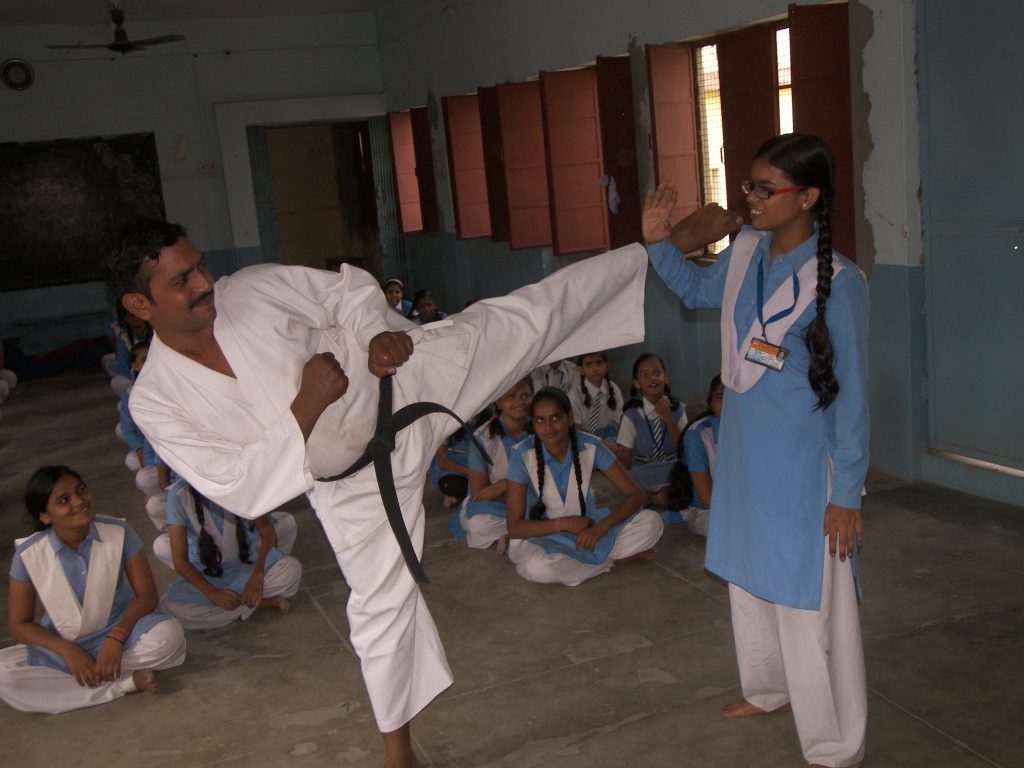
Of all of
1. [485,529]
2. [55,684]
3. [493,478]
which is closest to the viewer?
[55,684]

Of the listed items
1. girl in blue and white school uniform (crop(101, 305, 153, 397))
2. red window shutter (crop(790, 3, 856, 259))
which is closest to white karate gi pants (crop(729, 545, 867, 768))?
red window shutter (crop(790, 3, 856, 259))

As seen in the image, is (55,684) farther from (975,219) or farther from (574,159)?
(574,159)

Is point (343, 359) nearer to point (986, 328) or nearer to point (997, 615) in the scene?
point (997, 615)

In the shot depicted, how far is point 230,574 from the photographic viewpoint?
13.2ft

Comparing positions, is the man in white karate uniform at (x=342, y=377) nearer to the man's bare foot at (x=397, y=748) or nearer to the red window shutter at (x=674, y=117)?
the man's bare foot at (x=397, y=748)

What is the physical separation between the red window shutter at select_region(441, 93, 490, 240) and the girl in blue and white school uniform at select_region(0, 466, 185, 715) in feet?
19.9

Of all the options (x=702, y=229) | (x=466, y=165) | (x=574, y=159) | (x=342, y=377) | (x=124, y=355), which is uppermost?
(x=466, y=165)

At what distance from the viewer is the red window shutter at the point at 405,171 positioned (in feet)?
36.6

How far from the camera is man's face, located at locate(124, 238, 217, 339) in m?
2.15

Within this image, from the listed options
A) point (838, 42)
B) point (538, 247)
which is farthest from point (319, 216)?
point (838, 42)

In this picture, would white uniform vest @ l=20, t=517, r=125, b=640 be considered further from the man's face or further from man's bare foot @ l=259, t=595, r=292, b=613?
the man's face

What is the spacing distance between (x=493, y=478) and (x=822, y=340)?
9.01ft

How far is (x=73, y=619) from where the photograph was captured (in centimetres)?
340

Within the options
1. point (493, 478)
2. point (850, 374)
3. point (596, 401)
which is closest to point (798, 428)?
point (850, 374)
